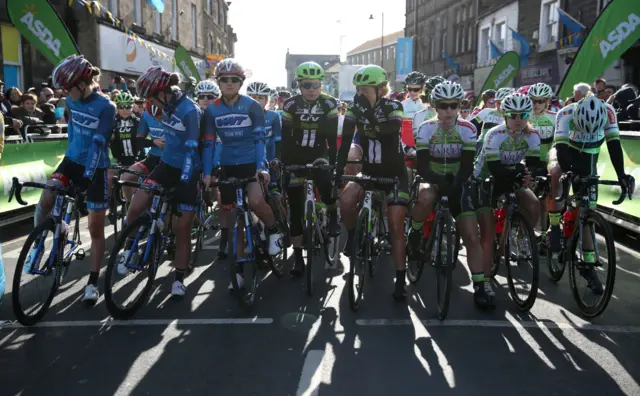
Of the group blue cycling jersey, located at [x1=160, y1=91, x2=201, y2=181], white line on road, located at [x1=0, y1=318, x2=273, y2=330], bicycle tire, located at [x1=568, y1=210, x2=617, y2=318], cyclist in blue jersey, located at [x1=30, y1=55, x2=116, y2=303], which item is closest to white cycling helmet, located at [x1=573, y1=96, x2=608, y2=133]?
bicycle tire, located at [x1=568, y1=210, x2=617, y2=318]

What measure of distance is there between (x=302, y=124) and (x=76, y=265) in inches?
130

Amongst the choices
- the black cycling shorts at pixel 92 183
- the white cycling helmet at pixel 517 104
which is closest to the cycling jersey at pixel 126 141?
the black cycling shorts at pixel 92 183

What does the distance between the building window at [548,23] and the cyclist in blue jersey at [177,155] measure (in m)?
28.9

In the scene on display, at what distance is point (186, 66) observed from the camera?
21.0 metres

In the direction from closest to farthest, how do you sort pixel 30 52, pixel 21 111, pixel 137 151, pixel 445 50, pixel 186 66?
1. pixel 137 151
2. pixel 21 111
3. pixel 30 52
4. pixel 186 66
5. pixel 445 50

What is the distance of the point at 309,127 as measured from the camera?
679cm

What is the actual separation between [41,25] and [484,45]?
116ft

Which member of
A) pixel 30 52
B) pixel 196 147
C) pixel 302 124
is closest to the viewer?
pixel 196 147

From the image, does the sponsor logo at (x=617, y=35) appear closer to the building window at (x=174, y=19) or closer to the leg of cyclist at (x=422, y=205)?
the leg of cyclist at (x=422, y=205)

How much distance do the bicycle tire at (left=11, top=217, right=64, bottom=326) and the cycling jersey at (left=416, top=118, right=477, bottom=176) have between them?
3520 mm

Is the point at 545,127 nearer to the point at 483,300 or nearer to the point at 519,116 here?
the point at 519,116

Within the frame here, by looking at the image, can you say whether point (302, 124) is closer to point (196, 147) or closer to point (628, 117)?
point (196, 147)

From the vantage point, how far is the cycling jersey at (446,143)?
5.51 metres

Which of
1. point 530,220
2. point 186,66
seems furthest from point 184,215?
point 186,66
